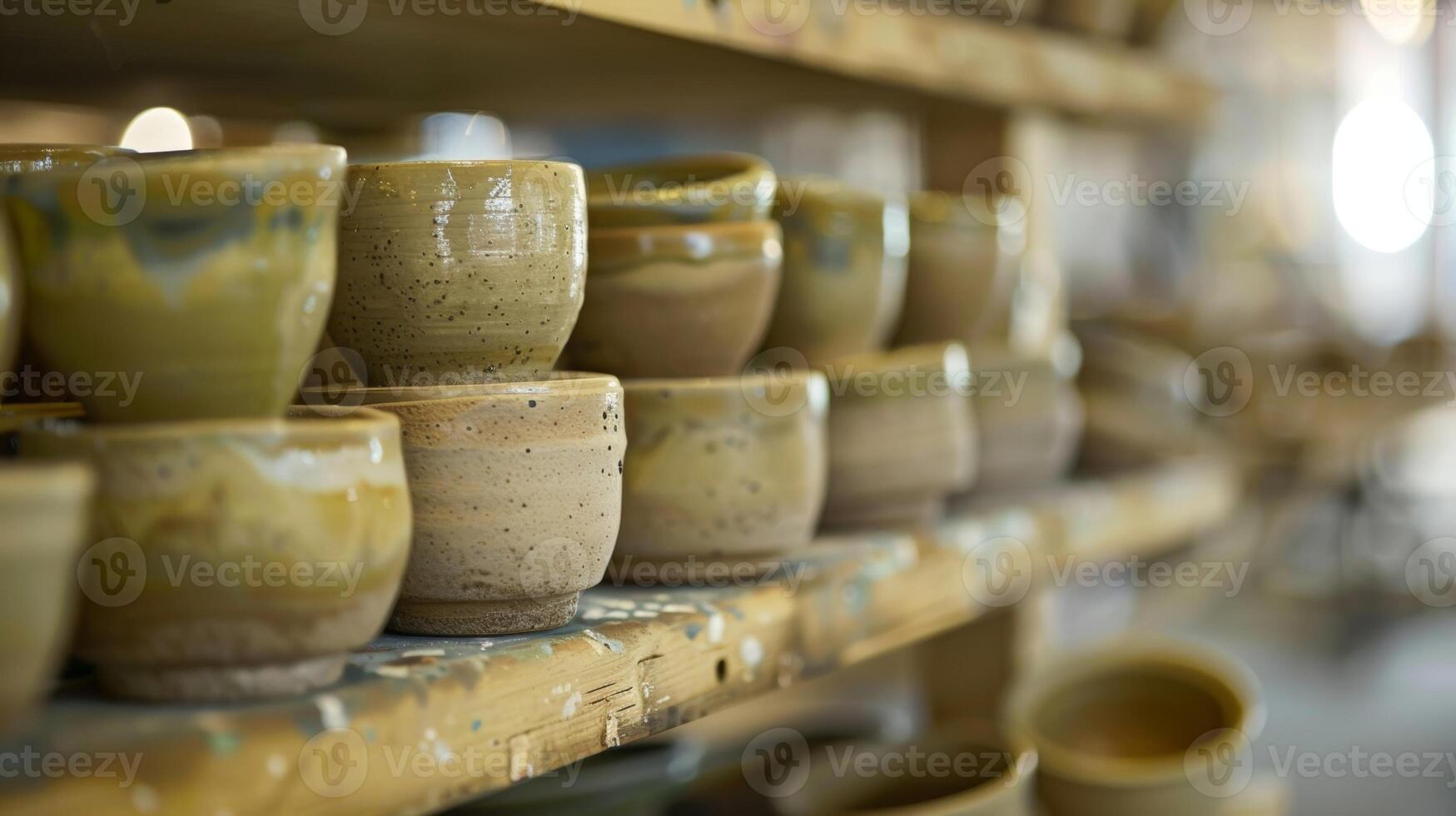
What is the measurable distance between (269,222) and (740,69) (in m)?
0.59

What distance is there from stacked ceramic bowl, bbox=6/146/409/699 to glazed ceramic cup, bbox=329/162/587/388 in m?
0.10

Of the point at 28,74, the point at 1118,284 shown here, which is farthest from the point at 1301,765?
the point at 28,74

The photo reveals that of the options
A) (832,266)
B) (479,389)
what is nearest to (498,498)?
(479,389)

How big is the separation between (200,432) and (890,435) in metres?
0.59

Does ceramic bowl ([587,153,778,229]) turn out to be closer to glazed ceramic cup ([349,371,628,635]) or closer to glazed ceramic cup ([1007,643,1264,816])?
glazed ceramic cup ([349,371,628,635])

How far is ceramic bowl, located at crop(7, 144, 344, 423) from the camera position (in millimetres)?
536

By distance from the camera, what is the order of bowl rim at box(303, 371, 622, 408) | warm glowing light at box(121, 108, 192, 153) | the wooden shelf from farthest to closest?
warm glowing light at box(121, 108, 192, 153) < the wooden shelf < bowl rim at box(303, 371, 622, 408)

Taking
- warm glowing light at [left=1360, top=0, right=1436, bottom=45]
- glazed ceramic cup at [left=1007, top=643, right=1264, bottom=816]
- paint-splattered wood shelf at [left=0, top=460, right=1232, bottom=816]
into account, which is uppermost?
warm glowing light at [left=1360, top=0, right=1436, bottom=45]

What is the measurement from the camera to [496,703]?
61 cm

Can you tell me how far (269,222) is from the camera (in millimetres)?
555

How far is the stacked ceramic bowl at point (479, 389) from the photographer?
66cm

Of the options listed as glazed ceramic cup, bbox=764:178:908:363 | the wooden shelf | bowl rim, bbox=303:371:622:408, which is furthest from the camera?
glazed ceramic cup, bbox=764:178:908:363

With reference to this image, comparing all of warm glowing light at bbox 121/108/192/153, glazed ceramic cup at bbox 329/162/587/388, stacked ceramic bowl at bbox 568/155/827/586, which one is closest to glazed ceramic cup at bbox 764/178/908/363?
stacked ceramic bowl at bbox 568/155/827/586

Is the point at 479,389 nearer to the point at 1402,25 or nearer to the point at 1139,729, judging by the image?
the point at 1139,729
